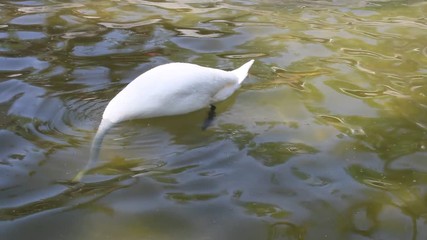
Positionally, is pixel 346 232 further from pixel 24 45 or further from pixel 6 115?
pixel 24 45

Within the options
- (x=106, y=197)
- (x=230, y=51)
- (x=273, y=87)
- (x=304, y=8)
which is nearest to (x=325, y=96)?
(x=273, y=87)

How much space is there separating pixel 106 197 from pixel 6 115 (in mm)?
992

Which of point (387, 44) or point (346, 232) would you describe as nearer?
point (346, 232)

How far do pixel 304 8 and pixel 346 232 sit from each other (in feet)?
11.4

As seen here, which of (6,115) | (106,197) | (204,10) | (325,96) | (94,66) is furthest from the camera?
(204,10)

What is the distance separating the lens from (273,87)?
3691mm

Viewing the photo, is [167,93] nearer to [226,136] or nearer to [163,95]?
[163,95]

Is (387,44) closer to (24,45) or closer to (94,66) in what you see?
(94,66)

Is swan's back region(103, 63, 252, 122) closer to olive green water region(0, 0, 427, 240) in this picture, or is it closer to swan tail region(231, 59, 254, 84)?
olive green water region(0, 0, 427, 240)

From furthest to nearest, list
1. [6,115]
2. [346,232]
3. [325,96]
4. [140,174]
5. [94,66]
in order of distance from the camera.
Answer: [94,66]
[325,96]
[6,115]
[140,174]
[346,232]

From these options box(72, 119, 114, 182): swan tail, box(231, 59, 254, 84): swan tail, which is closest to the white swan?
box(72, 119, 114, 182): swan tail

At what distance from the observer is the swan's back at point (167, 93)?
117 inches

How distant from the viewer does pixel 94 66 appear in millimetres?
3908

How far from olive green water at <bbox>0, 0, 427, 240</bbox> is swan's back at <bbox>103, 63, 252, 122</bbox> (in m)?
0.09
